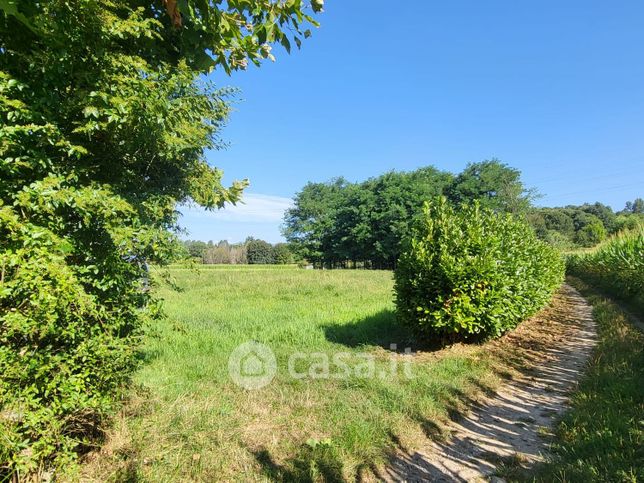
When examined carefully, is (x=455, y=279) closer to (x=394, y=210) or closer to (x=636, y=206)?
(x=394, y=210)

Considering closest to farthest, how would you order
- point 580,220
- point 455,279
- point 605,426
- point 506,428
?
point 605,426 < point 506,428 < point 455,279 < point 580,220

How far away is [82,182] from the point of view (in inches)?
111

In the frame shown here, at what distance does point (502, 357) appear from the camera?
6.46 meters

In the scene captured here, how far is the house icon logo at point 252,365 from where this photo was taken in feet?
16.1

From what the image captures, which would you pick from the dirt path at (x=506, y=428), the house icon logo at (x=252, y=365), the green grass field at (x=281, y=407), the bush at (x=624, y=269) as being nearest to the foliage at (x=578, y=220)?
the bush at (x=624, y=269)

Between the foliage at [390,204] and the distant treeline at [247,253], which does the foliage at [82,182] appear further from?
the distant treeline at [247,253]

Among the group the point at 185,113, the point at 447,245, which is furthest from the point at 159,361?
the point at 447,245

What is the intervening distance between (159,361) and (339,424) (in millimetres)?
3197

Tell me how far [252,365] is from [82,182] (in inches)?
146

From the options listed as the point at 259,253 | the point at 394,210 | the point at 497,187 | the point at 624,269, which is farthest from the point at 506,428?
the point at 259,253

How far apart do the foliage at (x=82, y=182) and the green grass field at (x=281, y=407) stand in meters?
0.56

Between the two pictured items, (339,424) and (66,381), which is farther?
(339,424)

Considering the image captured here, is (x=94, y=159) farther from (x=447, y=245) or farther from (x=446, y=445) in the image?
(x=447, y=245)

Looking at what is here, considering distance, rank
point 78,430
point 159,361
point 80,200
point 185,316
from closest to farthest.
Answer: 1. point 80,200
2. point 78,430
3. point 159,361
4. point 185,316
